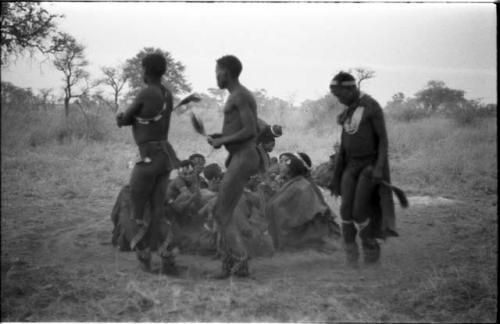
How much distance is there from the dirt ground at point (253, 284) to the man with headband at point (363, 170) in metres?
0.30

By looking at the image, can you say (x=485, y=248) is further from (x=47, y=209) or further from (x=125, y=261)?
(x=47, y=209)

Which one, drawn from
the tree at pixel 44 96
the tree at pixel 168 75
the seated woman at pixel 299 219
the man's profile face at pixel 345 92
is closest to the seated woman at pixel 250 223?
the seated woman at pixel 299 219

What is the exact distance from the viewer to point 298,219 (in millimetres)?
4977

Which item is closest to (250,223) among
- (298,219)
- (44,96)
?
(298,219)

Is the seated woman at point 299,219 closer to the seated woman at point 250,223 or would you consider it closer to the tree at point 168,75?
the seated woman at point 250,223

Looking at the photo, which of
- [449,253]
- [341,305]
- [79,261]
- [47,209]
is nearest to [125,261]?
[79,261]

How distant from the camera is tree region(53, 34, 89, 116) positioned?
246 inches

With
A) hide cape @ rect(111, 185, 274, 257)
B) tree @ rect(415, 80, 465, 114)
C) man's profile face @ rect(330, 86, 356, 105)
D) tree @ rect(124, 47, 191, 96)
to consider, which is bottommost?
hide cape @ rect(111, 185, 274, 257)

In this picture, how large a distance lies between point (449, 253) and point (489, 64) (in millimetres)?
1848

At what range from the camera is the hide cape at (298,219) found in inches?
197

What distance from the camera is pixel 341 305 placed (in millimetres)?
3438

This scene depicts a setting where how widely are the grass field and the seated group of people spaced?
0.18 m

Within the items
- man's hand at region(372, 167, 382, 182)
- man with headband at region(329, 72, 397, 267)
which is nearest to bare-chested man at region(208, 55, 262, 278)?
man with headband at region(329, 72, 397, 267)

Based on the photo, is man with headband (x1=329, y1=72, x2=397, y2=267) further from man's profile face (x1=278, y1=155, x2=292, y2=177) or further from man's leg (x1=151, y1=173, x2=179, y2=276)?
man's leg (x1=151, y1=173, x2=179, y2=276)
